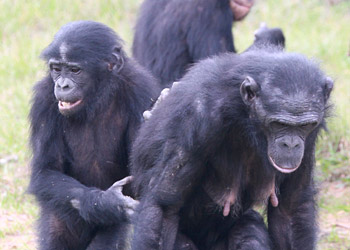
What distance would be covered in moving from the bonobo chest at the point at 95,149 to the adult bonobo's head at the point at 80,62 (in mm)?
274

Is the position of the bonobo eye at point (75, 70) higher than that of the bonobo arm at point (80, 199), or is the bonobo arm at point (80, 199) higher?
the bonobo eye at point (75, 70)

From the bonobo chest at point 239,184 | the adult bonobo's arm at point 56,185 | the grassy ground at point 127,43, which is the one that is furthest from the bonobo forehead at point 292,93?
the adult bonobo's arm at point 56,185

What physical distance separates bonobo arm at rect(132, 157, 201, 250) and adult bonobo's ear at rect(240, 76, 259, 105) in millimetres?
686

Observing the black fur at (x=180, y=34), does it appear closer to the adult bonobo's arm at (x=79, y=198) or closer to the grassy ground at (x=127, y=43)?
the grassy ground at (x=127, y=43)

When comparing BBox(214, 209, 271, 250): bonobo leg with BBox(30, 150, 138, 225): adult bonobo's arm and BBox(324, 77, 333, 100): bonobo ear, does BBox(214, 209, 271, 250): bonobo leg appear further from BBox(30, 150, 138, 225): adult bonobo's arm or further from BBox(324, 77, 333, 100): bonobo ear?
BBox(324, 77, 333, 100): bonobo ear

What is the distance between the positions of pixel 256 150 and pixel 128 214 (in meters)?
1.41

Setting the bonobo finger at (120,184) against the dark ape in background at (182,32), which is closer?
the bonobo finger at (120,184)

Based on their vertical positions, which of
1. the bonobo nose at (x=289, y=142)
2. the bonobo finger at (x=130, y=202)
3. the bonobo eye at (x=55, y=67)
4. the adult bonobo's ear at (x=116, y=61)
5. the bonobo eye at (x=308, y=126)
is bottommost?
the bonobo finger at (x=130, y=202)

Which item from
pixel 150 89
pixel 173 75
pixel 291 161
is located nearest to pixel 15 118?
pixel 173 75

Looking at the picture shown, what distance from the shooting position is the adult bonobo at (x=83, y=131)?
6.80 metres

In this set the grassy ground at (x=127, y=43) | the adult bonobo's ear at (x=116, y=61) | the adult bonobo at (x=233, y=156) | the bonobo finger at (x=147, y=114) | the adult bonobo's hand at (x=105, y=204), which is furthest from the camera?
the grassy ground at (x=127, y=43)

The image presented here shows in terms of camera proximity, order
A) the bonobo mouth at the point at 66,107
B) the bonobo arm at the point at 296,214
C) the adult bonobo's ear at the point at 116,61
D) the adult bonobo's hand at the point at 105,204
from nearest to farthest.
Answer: the bonobo arm at the point at 296,214
the adult bonobo's hand at the point at 105,204
the bonobo mouth at the point at 66,107
the adult bonobo's ear at the point at 116,61

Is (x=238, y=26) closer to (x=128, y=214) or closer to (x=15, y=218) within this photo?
(x=15, y=218)

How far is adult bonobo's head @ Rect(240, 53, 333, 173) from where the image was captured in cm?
506
